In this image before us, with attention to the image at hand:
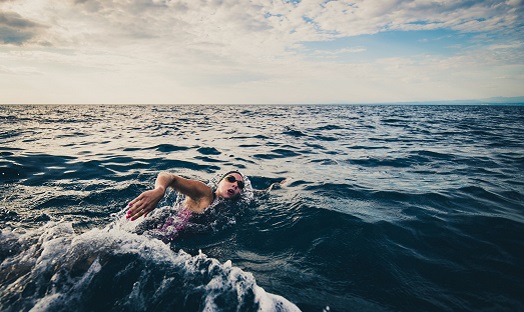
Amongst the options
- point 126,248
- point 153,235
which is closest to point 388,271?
point 126,248

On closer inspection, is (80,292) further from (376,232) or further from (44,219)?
(376,232)

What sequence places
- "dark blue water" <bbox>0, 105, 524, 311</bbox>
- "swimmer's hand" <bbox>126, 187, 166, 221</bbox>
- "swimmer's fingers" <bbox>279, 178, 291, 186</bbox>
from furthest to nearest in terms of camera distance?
"swimmer's fingers" <bbox>279, 178, 291, 186</bbox> → "swimmer's hand" <bbox>126, 187, 166, 221</bbox> → "dark blue water" <bbox>0, 105, 524, 311</bbox>

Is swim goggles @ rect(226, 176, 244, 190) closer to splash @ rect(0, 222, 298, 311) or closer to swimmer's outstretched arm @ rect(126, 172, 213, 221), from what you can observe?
swimmer's outstretched arm @ rect(126, 172, 213, 221)

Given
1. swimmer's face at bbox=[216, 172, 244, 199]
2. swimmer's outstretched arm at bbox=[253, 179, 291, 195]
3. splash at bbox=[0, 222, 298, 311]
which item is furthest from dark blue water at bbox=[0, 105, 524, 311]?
swimmer's face at bbox=[216, 172, 244, 199]

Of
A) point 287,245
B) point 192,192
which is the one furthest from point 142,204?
point 287,245

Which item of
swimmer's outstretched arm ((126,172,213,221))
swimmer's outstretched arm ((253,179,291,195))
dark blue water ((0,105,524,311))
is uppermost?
swimmer's outstretched arm ((126,172,213,221))

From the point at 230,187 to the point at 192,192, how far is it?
31.9 inches

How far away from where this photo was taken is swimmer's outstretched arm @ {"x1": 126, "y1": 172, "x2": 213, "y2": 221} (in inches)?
110

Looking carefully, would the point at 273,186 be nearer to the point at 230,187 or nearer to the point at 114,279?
the point at 230,187

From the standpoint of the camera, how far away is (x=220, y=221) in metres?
4.33

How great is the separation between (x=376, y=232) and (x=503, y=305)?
5.04ft

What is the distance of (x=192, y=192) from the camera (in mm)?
4285

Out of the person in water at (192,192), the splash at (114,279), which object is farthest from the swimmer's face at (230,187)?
the splash at (114,279)

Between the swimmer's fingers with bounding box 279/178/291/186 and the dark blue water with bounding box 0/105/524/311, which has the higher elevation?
the dark blue water with bounding box 0/105/524/311
